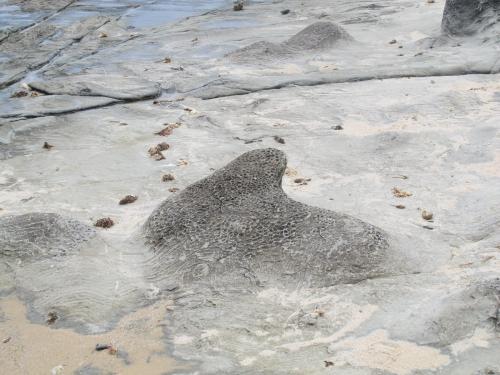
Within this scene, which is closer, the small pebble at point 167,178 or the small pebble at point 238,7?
the small pebble at point 167,178

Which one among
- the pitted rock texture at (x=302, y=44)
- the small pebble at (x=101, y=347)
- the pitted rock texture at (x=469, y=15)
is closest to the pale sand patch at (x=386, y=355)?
the small pebble at (x=101, y=347)

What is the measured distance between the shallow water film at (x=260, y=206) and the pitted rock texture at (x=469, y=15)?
23 millimetres

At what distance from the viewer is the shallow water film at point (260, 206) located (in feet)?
12.5

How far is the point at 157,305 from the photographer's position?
4258mm

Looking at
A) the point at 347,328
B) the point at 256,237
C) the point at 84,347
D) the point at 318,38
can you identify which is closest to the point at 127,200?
the point at 256,237

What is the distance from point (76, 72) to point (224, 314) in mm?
6586

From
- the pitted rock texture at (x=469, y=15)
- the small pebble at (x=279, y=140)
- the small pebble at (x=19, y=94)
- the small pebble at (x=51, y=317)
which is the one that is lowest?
the small pebble at (x=51, y=317)

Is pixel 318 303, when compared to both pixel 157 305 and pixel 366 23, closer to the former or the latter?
pixel 157 305

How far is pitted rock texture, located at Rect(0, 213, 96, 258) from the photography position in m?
4.85

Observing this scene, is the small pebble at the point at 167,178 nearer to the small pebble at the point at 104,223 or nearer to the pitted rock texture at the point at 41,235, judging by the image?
the small pebble at the point at 104,223

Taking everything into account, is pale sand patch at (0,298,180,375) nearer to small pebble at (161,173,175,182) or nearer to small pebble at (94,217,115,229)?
small pebble at (94,217,115,229)

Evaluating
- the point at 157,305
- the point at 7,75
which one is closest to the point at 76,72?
the point at 7,75

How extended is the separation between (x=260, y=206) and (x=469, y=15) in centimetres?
Answer: 620

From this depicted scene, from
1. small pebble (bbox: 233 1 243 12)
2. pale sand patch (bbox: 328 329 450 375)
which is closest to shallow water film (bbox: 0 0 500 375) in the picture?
pale sand patch (bbox: 328 329 450 375)
